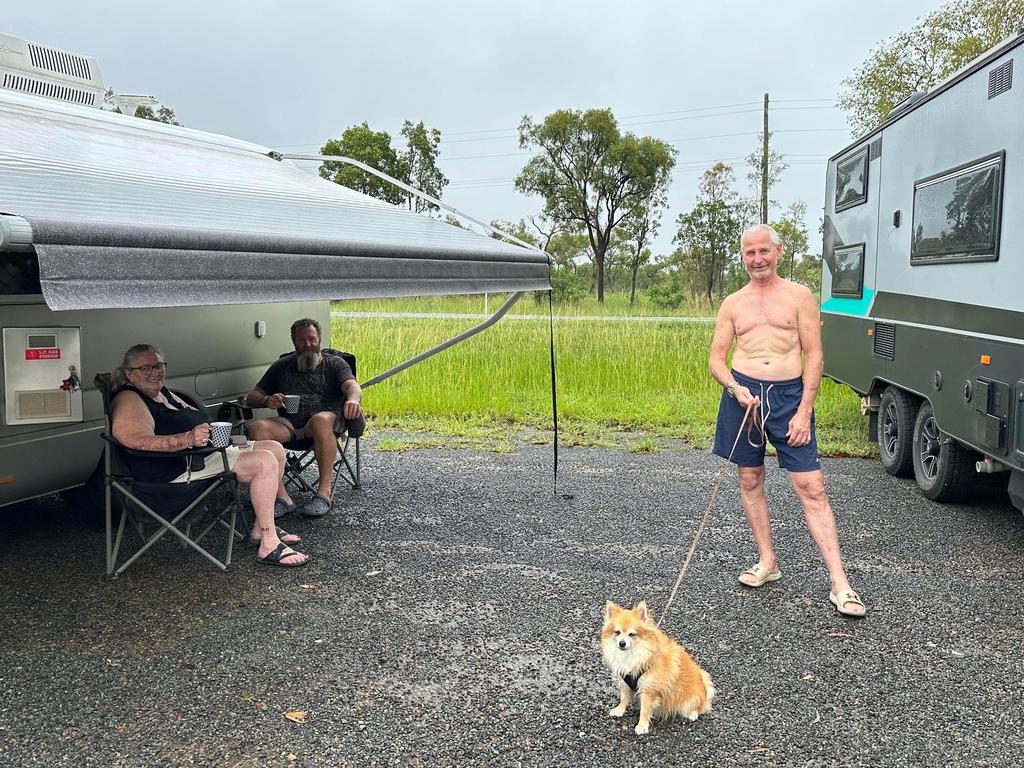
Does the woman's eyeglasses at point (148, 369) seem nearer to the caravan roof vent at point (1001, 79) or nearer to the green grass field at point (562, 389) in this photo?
the green grass field at point (562, 389)

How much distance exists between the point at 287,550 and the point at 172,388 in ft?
4.04

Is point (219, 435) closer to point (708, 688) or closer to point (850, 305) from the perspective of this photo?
point (708, 688)

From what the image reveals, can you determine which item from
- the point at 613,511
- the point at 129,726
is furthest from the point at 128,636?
the point at 613,511

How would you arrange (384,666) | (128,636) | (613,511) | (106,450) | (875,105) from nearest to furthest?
(384,666) < (128,636) < (106,450) < (613,511) < (875,105)

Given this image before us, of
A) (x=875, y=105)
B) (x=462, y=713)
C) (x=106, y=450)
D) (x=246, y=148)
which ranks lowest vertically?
(x=462, y=713)

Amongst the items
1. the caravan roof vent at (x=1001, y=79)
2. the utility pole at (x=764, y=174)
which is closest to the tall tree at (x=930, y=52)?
the utility pole at (x=764, y=174)

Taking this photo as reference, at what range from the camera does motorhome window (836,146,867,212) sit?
6605 mm

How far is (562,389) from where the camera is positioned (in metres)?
9.69

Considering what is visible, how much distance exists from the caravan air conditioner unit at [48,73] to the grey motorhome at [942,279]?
16.8 ft

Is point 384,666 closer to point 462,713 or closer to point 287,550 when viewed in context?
point 462,713

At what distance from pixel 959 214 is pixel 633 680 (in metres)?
3.49

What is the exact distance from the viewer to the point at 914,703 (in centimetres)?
290

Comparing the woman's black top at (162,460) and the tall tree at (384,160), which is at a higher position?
the tall tree at (384,160)

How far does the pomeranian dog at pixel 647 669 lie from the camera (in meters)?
2.64
